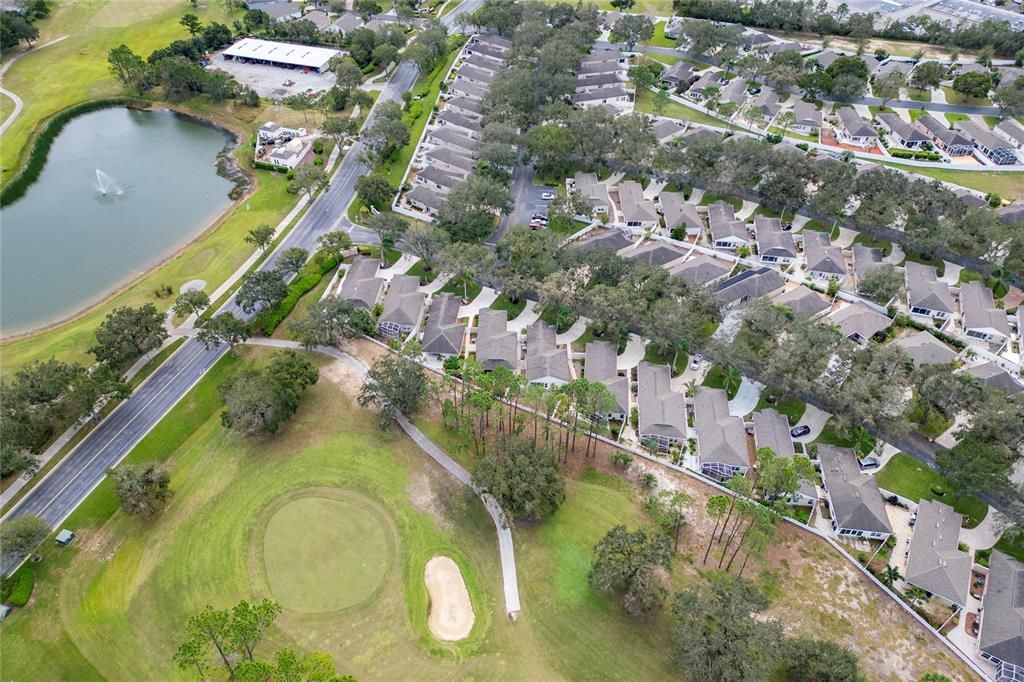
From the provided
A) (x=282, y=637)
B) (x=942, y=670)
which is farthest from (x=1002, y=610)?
(x=282, y=637)

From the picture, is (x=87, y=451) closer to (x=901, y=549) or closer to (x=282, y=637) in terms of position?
(x=282, y=637)

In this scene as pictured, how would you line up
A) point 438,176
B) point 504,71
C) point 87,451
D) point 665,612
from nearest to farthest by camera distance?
point 665,612 < point 87,451 < point 438,176 < point 504,71

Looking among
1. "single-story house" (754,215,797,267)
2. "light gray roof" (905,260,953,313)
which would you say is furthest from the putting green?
"light gray roof" (905,260,953,313)

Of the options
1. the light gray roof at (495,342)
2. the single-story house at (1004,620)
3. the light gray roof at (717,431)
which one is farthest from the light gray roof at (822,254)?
the light gray roof at (495,342)

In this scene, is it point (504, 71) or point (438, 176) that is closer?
point (438, 176)

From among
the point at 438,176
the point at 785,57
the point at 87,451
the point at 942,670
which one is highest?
the point at 785,57

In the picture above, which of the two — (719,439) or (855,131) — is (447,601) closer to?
(719,439)

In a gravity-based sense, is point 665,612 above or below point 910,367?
below
